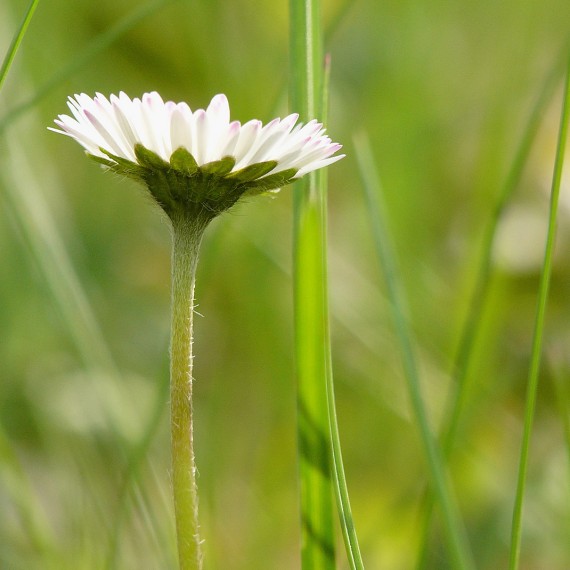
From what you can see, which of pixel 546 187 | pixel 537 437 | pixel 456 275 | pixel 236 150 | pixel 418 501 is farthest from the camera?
pixel 456 275

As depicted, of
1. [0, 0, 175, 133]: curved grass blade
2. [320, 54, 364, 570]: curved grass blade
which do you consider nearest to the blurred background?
[0, 0, 175, 133]: curved grass blade

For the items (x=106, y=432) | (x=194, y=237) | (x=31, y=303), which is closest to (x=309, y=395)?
(x=194, y=237)

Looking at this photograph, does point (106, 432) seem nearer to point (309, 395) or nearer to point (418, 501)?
point (418, 501)

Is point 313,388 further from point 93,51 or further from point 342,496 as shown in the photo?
point 93,51

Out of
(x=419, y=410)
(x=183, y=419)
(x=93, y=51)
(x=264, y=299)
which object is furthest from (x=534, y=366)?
(x=264, y=299)

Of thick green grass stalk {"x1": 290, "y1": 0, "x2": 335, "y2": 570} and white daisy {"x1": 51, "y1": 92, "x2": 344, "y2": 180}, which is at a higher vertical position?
white daisy {"x1": 51, "y1": 92, "x2": 344, "y2": 180}

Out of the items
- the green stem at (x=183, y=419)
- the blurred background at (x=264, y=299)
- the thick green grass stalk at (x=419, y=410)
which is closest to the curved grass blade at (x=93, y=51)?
the blurred background at (x=264, y=299)

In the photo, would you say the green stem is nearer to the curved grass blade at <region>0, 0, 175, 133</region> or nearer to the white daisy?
the white daisy
